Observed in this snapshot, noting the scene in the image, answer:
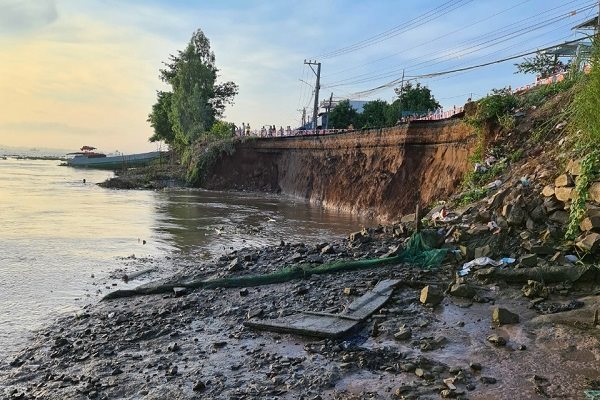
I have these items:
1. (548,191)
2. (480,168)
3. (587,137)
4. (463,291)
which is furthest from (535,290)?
(480,168)

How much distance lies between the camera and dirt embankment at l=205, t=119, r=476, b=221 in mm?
20234

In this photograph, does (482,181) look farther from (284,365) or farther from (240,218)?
(240,218)

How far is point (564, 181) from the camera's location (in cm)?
890

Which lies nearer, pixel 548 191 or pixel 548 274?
pixel 548 274

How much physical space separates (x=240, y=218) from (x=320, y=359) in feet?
59.5

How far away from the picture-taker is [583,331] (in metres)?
5.97

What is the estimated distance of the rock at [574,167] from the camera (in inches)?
344

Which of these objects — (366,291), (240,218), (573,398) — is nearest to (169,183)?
(240,218)

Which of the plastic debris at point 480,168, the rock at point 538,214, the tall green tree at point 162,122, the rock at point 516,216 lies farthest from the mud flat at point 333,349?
the tall green tree at point 162,122

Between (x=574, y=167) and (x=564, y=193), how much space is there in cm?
54

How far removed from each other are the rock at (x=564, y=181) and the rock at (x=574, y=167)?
0.35 feet

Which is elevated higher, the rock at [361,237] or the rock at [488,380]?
the rock at [361,237]

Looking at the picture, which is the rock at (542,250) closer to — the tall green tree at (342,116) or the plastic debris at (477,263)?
the plastic debris at (477,263)

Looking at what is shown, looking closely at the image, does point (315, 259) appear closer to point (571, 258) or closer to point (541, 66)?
point (571, 258)
